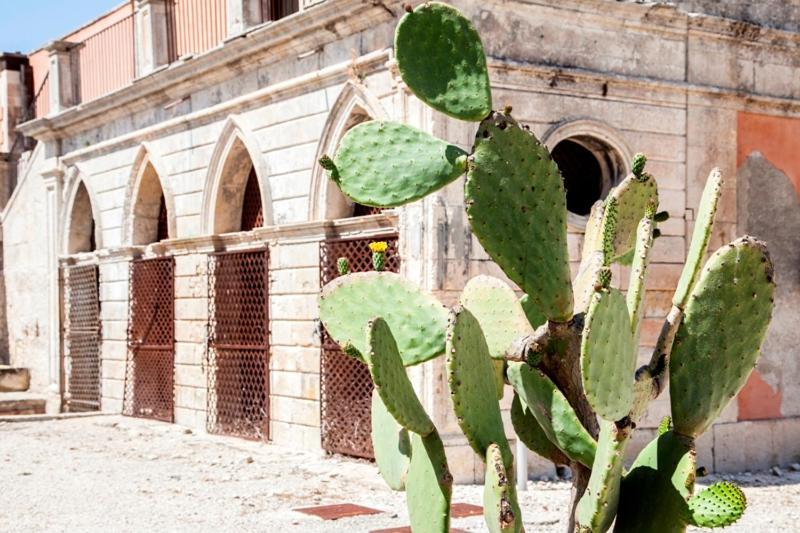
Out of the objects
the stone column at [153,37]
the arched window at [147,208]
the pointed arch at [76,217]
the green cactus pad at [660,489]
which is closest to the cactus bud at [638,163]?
the green cactus pad at [660,489]

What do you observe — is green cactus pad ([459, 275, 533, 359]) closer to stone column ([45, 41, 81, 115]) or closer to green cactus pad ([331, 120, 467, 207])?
green cactus pad ([331, 120, 467, 207])

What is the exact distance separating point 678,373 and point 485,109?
1.01 m

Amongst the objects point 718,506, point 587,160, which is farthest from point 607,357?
point 587,160

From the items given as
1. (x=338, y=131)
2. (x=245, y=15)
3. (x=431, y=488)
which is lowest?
(x=431, y=488)

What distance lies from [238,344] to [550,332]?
9828 mm

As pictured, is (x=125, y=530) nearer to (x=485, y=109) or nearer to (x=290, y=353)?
(x=290, y=353)

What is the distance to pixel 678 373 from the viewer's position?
144 inches

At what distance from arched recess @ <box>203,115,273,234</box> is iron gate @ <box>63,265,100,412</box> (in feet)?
11.9

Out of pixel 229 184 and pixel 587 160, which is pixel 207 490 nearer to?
pixel 587 160

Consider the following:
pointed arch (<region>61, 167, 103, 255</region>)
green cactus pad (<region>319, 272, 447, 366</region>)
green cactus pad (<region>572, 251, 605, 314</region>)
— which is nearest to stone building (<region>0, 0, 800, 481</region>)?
pointed arch (<region>61, 167, 103, 255</region>)

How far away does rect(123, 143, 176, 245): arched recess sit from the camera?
611 inches

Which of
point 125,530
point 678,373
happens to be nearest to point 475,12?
point 125,530

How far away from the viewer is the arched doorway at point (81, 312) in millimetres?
16750

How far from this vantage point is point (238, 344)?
13.3 metres
